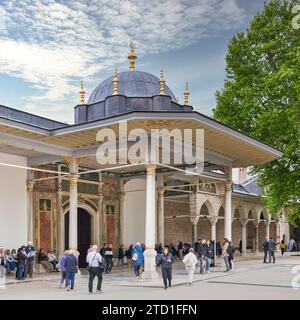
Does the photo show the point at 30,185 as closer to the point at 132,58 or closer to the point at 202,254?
the point at 202,254

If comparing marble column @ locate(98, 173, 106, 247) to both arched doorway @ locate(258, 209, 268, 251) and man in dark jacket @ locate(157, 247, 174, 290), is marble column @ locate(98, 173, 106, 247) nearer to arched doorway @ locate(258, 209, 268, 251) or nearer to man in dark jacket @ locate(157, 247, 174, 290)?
man in dark jacket @ locate(157, 247, 174, 290)

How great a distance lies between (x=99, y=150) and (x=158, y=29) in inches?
201

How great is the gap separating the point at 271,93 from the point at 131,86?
6.15m

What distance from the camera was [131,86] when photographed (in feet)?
72.9

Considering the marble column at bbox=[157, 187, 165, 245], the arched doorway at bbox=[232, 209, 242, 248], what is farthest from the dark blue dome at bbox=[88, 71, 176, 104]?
the arched doorway at bbox=[232, 209, 242, 248]

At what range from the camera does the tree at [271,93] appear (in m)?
21.8

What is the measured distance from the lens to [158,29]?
17.8 meters

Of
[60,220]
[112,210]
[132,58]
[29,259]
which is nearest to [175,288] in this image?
[29,259]

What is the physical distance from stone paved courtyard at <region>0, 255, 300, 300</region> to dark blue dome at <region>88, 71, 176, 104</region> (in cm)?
859

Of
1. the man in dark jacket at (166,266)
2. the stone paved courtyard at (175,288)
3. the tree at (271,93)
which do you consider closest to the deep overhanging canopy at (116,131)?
the man in dark jacket at (166,266)

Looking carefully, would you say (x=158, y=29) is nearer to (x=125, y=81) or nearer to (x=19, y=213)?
(x=125, y=81)

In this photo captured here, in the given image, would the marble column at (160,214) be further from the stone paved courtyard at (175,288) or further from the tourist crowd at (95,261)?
the stone paved courtyard at (175,288)

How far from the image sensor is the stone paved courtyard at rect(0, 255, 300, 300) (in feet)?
37.1
